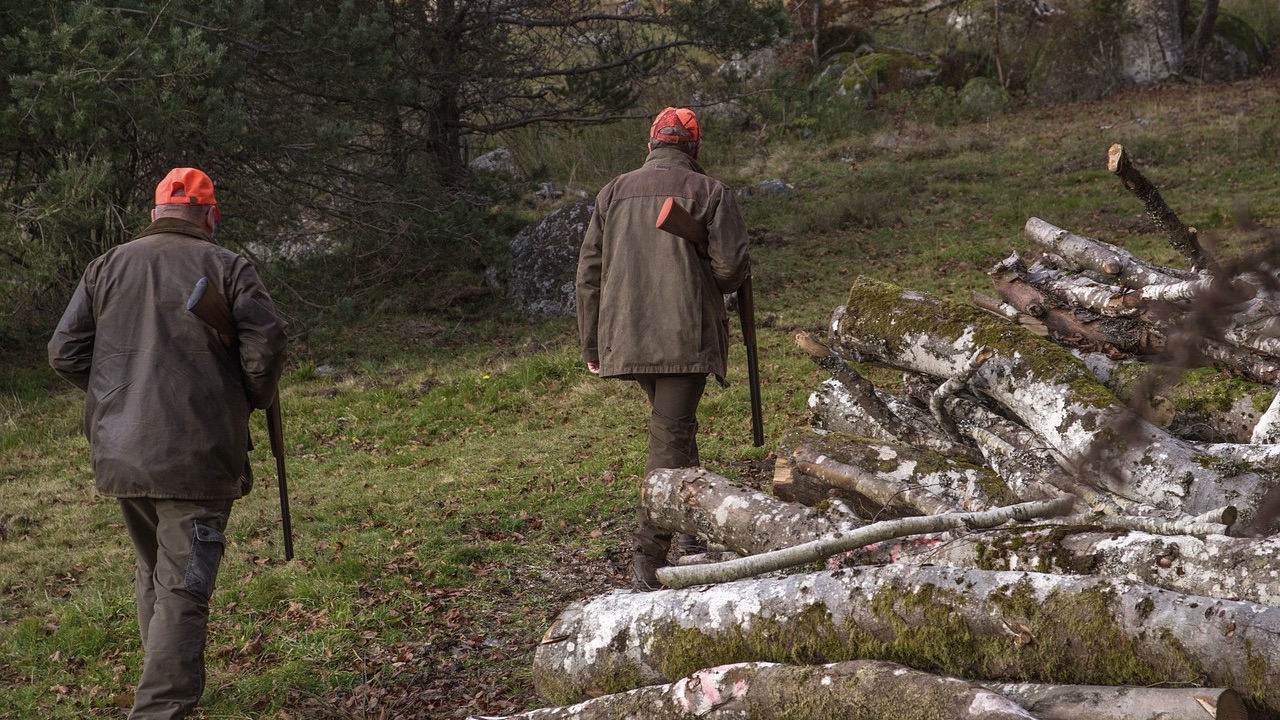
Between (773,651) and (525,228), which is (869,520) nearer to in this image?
(773,651)

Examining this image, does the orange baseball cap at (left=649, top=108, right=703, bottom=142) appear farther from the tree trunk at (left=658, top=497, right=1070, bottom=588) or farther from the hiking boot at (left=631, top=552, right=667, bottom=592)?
the tree trunk at (left=658, top=497, right=1070, bottom=588)

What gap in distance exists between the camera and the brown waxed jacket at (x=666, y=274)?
16.7ft

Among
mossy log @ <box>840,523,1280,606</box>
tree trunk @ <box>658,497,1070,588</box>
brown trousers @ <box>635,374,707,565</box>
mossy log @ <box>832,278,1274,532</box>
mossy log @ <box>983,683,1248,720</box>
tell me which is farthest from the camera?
brown trousers @ <box>635,374,707,565</box>

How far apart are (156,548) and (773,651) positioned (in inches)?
108

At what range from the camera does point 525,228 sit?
586 inches

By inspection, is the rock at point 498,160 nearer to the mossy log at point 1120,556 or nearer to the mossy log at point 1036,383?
the mossy log at point 1036,383

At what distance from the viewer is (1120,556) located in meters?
3.45

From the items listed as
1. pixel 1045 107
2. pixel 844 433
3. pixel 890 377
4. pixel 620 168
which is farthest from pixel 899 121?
pixel 844 433

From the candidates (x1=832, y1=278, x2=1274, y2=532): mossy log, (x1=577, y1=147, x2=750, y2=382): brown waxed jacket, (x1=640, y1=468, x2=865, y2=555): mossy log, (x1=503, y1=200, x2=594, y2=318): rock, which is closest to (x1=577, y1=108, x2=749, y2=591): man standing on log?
(x1=577, y1=147, x2=750, y2=382): brown waxed jacket

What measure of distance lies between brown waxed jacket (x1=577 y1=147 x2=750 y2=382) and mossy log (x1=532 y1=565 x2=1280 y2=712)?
1604mm

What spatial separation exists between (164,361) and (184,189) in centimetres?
75

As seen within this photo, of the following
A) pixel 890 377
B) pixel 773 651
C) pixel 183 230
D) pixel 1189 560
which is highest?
pixel 183 230

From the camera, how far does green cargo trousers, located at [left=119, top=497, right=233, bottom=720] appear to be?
13.2 feet

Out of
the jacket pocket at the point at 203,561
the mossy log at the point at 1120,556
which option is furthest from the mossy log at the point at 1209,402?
the jacket pocket at the point at 203,561
